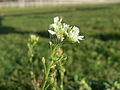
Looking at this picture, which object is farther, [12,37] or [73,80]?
[12,37]


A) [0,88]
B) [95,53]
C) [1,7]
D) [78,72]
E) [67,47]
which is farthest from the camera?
[1,7]

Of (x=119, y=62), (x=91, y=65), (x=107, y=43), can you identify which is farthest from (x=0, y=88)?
(x=107, y=43)

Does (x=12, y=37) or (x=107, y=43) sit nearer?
(x=107, y=43)

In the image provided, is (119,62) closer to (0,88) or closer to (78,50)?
(78,50)

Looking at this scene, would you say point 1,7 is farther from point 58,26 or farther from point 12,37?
point 58,26

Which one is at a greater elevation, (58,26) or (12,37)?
(58,26)

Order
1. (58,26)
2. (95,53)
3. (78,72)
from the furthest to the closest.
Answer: (95,53), (78,72), (58,26)

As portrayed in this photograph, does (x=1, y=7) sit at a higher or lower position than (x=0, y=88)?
lower

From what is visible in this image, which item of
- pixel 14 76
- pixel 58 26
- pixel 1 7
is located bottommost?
pixel 1 7

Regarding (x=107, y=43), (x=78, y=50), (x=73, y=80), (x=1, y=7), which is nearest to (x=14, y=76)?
(x=73, y=80)
